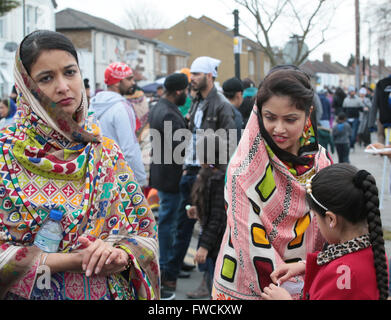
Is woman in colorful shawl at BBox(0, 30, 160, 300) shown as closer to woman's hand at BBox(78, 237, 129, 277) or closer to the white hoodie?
woman's hand at BBox(78, 237, 129, 277)

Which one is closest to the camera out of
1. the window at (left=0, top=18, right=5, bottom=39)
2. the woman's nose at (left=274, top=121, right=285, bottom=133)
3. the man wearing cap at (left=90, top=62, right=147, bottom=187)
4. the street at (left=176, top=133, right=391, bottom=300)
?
the woman's nose at (left=274, top=121, right=285, bottom=133)

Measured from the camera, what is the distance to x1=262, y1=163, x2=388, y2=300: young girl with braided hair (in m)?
1.97

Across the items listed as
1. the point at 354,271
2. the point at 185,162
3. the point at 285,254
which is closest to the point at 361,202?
the point at 354,271

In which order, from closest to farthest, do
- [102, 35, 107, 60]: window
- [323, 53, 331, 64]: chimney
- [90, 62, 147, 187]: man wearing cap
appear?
[90, 62, 147, 187]: man wearing cap
[102, 35, 107, 60]: window
[323, 53, 331, 64]: chimney

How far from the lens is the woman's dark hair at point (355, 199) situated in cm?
197

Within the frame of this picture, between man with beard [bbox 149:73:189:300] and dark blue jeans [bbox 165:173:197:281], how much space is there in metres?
0.11

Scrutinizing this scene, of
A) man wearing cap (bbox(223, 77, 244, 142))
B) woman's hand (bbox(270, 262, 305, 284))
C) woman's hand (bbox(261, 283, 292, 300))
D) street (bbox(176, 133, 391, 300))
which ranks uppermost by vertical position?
man wearing cap (bbox(223, 77, 244, 142))

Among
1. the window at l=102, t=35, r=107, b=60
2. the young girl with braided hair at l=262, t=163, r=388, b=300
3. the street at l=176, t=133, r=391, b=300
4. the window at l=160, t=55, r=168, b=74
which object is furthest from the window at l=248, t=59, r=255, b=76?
the young girl with braided hair at l=262, t=163, r=388, b=300

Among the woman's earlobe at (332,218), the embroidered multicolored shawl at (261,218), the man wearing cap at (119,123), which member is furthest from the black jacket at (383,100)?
the woman's earlobe at (332,218)

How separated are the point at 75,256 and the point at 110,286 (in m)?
0.25

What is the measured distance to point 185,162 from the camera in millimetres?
5734

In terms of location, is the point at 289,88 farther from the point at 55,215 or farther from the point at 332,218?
the point at 55,215

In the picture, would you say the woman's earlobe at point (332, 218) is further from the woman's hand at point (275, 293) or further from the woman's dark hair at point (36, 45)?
the woman's dark hair at point (36, 45)

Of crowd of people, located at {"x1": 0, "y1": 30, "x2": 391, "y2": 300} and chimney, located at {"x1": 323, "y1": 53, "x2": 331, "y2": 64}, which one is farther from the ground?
chimney, located at {"x1": 323, "y1": 53, "x2": 331, "y2": 64}
